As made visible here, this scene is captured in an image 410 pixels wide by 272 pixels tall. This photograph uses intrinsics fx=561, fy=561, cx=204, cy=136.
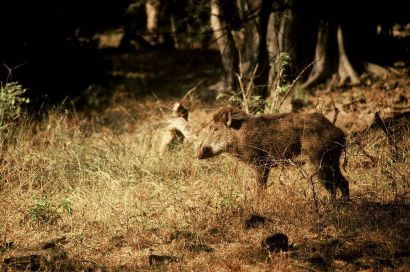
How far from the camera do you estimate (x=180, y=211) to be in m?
6.60

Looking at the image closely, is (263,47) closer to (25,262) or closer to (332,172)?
(332,172)

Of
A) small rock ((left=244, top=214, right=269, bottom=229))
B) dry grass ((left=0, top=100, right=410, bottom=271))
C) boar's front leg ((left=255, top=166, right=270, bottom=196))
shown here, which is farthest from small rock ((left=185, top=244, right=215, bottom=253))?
boar's front leg ((left=255, top=166, right=270, bottom=196))

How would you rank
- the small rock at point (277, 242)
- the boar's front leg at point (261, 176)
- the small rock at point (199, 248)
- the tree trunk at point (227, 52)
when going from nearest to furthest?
1. the small rock at point (277, 242)
2. the small rock at point (199, 248)
3. the boar's front leg at point (261, 176)
4. the tree trunk at point (227, 52)

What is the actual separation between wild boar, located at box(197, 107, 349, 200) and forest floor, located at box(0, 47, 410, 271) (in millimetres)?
248

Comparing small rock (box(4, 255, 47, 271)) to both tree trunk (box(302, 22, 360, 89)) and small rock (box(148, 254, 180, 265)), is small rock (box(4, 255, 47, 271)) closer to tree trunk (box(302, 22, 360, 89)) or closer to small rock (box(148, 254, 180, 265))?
small rock (box(148, 254, 180, 265))

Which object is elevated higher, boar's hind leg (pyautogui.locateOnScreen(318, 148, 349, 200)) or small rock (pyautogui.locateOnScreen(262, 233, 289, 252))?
boar's hind leg (pyautogui.locateOnScreen(318, 148, 349, 200))

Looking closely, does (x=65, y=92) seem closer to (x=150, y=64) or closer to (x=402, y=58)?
(x=150, y=64)

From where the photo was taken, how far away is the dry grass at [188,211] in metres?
5.29

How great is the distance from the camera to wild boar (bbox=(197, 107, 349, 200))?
265 inches

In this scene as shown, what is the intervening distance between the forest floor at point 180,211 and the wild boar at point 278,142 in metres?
0.25

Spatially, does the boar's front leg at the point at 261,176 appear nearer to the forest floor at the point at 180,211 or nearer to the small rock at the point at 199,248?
the forest floor at the point at 180,211

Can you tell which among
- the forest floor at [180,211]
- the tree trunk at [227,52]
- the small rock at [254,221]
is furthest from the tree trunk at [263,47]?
the small rock at [254,221]

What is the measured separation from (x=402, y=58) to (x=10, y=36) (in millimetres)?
11143

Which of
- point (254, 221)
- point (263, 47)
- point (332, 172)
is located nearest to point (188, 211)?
point (254, 221)
